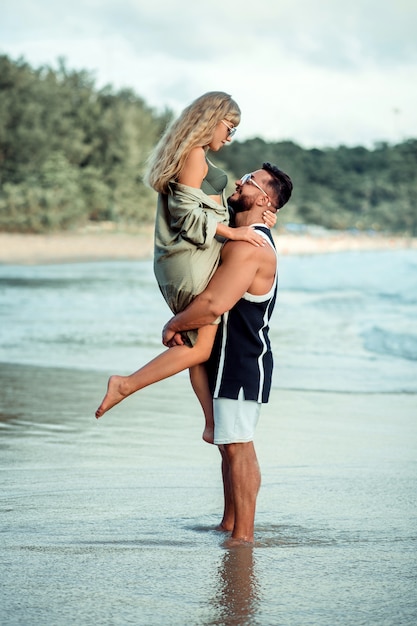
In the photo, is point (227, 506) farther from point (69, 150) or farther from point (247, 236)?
point (69, 150)

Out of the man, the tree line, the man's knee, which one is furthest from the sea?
the tree line

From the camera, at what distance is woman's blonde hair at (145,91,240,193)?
393 centimetres

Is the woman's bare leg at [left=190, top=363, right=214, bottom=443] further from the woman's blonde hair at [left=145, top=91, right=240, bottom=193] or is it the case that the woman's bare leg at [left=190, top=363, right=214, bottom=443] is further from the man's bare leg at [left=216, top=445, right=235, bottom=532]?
the woman's blonde hair at [left=145, top=91, right=240, bottom=193]

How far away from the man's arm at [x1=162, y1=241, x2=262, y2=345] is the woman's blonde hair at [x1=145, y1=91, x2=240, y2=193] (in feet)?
1.21

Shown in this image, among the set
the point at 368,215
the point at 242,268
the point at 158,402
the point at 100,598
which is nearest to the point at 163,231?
the point at 242,268

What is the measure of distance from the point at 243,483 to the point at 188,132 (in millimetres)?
1388

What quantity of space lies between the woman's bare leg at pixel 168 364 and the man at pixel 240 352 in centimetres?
5

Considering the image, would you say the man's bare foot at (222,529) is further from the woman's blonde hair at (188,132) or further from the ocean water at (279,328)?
the ocean water at (279,328)

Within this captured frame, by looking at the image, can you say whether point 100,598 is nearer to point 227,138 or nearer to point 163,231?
point 163,231

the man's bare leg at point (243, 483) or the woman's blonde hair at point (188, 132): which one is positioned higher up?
the woman's blonde hair at point (188, 132)

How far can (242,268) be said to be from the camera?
12.7 ft

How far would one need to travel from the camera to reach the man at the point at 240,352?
389 cm

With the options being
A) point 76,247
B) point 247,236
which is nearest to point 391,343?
point 247,236

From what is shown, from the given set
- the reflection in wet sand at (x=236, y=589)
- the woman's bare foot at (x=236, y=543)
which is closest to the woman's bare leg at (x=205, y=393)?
the woman's bare foot at (x=236, y=543)
